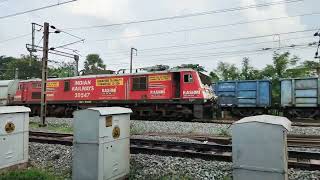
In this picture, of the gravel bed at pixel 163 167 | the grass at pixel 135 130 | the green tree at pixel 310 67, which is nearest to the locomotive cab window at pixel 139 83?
the grass at pixel 135 130

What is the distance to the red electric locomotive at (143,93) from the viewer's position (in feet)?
59.6

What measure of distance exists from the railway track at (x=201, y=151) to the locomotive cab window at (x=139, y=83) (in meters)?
9.52

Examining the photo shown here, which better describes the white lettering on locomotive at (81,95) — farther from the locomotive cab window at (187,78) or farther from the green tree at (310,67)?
the green tree at (310,67)

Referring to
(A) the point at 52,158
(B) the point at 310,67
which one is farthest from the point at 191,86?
(B) the point at 310,67

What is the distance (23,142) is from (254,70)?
110 feet

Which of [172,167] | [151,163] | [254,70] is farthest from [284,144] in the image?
[254,70]

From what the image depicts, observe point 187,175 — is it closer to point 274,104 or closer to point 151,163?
point 151,163

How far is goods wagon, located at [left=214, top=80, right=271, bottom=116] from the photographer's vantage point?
69.0 feet

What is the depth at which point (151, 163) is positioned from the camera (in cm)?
745

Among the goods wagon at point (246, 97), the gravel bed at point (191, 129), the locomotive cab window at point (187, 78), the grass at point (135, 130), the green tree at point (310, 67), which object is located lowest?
the grass at point (135, 130)

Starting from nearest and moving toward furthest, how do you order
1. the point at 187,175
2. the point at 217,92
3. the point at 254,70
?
the point at 187,175 → the point at 217,92 → the point at 254,70

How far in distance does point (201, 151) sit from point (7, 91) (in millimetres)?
24192

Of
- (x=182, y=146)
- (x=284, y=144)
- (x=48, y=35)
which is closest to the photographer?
(x=284, y=144)

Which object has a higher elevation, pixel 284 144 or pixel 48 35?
pixel 48 35
